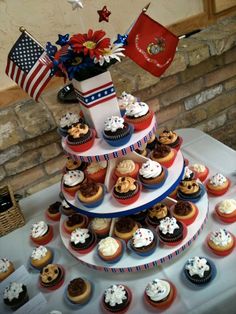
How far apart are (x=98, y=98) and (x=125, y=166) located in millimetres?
290

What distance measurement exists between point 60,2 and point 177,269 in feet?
4.73

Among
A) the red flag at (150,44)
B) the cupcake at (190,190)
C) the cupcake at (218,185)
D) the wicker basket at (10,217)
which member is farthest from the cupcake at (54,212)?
the red flag at (150,44)

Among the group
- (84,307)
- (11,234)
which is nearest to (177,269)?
(84,307)

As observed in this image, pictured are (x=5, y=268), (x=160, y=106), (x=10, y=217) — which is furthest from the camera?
(x=160, y=106)

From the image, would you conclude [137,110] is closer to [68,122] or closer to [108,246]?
[68,122]

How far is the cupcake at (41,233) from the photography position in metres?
1.68

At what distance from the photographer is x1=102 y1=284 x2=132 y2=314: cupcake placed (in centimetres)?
131

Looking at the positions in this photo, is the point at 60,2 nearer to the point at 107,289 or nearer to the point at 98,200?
the point at 98,200

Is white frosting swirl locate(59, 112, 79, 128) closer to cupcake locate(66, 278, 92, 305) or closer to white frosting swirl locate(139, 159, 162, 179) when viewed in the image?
white frosting swirl locate(139, 159, 162, 179)

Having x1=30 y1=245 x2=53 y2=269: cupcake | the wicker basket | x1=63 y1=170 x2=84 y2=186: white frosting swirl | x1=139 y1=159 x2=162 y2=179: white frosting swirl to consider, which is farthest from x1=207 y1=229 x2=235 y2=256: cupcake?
the wicker basket

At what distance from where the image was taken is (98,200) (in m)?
1.41

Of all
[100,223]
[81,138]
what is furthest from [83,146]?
[100,223]

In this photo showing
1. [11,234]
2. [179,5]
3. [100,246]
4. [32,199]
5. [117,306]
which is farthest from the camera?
[179,5]

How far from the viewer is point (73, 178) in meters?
1.51
